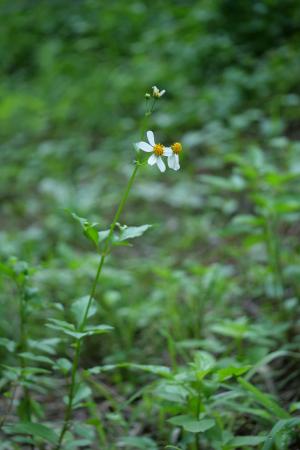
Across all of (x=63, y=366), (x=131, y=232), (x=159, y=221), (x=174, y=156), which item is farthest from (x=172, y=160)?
(x=159, y=221)

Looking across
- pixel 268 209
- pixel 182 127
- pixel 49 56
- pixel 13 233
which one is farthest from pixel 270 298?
pixel 49 56

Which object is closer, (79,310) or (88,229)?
(88,229)

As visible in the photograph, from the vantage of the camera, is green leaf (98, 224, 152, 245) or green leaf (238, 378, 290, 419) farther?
green leaf (238, 378, 290, 419)

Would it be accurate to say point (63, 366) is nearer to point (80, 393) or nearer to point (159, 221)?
point (80, 393)

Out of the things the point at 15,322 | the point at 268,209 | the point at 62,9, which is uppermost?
the point at 62,9

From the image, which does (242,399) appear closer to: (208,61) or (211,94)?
(211,94)

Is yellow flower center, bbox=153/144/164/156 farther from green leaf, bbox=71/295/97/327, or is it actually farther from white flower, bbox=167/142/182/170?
green leaf, bbox=71/295/97/327

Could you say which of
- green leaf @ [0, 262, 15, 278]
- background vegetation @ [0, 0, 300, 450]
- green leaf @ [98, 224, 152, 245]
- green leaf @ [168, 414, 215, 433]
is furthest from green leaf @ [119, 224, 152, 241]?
green leaf @ [168, 414, 215, 433]
